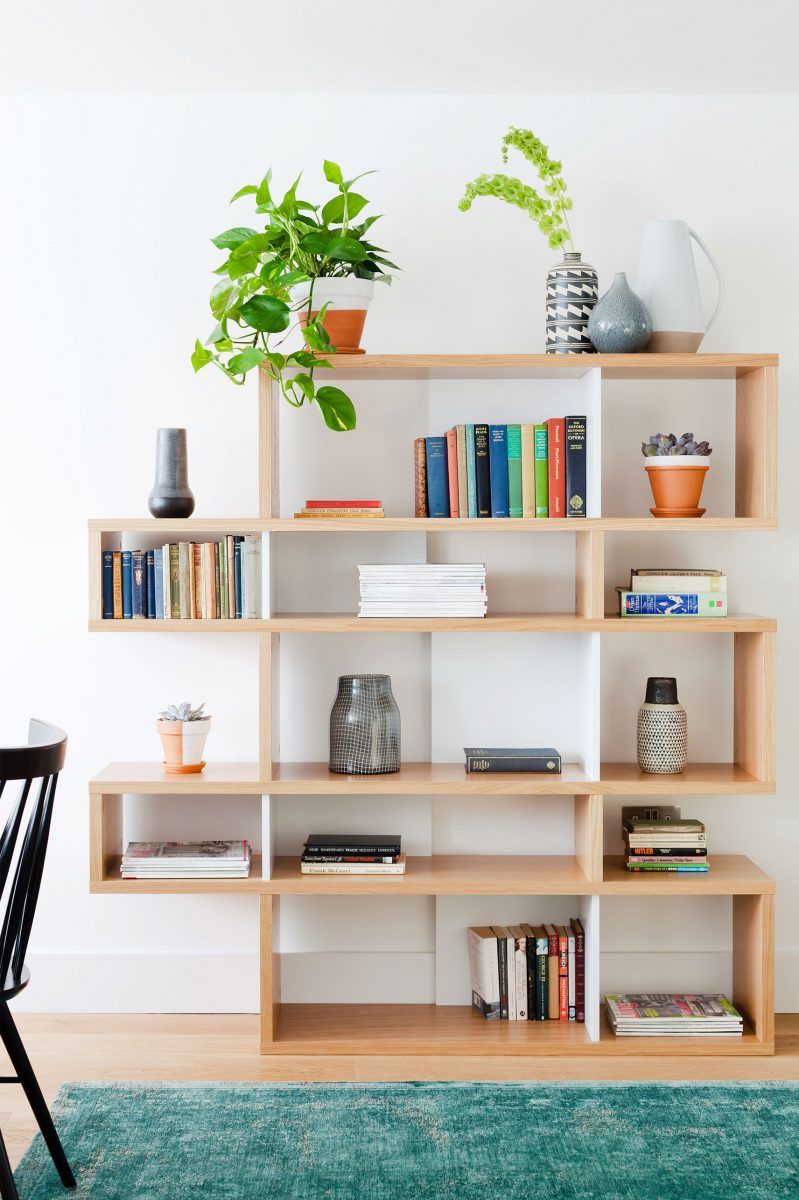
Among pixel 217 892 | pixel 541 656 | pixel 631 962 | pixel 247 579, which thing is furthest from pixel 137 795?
pixel 631 962

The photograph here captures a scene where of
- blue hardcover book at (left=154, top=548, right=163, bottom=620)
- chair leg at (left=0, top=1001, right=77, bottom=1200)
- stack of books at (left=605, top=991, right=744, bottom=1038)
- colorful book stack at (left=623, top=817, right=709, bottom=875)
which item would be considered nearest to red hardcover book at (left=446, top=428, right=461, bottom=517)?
blue hardcover book at (left=154, top=548, right=163, bottom=620)

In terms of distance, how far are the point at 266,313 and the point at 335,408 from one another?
28 cm

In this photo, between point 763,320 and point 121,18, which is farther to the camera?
point 763,320

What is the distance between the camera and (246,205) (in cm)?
310

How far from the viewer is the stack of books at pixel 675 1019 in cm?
290

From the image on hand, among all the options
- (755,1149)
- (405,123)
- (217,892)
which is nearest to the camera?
(755,1149)

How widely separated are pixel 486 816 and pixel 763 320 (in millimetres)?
1583

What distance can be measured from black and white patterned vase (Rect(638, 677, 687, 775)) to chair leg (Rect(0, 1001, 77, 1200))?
5.42 feet

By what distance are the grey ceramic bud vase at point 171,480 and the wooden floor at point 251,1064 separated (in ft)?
4.57

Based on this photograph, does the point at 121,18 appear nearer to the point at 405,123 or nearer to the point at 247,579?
the point at 405,123

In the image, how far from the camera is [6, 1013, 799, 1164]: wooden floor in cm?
277

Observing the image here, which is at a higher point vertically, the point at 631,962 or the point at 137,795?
the point at 137,795

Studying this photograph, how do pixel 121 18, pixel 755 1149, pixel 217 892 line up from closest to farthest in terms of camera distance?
pixel 755 1149 → pixel 121 18 → pixel 217 892

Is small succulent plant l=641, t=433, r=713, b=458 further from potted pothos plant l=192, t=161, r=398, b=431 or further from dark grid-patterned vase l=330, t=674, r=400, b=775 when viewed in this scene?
dark grid-patterned vase l=330, t=674, r=400, b=775
